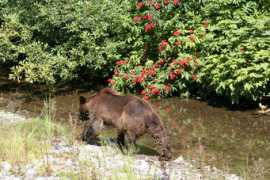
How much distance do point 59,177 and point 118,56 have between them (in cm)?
1044

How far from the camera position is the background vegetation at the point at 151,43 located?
15591 mm

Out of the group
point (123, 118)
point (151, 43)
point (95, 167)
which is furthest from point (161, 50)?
point (95, 167)

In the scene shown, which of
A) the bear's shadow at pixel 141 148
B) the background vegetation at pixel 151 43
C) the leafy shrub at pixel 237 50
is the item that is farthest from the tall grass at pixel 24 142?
the background vegetation at pixel 151 43

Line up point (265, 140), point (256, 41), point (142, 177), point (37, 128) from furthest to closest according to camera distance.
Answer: point (256, 41) → point (265, 140) → point (37, 128) → point (142, 177)

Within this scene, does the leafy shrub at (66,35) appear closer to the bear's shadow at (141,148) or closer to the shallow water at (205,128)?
the shallow water at (205,128)

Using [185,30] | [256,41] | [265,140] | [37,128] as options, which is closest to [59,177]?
[37,128]

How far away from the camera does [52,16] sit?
58.5 feet

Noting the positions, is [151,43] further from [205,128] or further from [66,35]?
[205,128]

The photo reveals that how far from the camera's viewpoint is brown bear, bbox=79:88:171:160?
403 inches

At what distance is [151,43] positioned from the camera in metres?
18.1

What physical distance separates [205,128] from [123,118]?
4000 mm

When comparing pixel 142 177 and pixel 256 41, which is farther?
pixel 256 41

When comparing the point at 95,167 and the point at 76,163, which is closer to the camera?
the point at 95,167

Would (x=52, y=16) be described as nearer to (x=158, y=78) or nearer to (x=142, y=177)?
(x=158, y=78)
